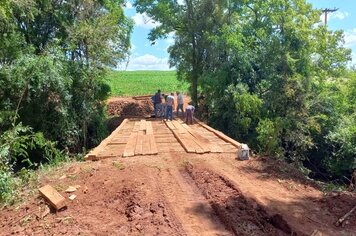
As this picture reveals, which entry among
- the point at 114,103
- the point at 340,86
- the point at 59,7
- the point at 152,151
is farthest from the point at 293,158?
the point at 114,103

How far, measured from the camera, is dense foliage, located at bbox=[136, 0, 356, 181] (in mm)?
16562

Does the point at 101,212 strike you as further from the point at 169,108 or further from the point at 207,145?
the point at 169,108

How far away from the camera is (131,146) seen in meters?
11.3

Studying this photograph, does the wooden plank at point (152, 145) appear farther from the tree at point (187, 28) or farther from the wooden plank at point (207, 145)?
the tree at point (187, 28)

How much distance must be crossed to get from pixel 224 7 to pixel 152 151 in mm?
15014

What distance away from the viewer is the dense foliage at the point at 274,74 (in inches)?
652

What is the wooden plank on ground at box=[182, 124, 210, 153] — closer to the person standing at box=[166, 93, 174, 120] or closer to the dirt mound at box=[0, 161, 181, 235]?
the dirt mound at box=[0, 161, 181, 235]

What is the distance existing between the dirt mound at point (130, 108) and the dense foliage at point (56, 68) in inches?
254

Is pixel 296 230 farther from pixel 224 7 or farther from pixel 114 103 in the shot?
pixel 114 103

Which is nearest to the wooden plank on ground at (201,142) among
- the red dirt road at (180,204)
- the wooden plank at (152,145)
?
the wooden plank at (152,145)

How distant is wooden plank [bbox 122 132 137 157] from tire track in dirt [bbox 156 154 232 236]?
5.59 ft

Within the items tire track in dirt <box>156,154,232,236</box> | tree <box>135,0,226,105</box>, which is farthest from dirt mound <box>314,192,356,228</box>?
tree <box>135,0,226,105</box>

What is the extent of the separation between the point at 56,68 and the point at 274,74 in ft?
34.3

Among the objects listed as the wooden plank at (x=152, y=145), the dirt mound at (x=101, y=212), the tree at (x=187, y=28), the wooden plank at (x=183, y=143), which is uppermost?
the tree at (x=187, y=28)
